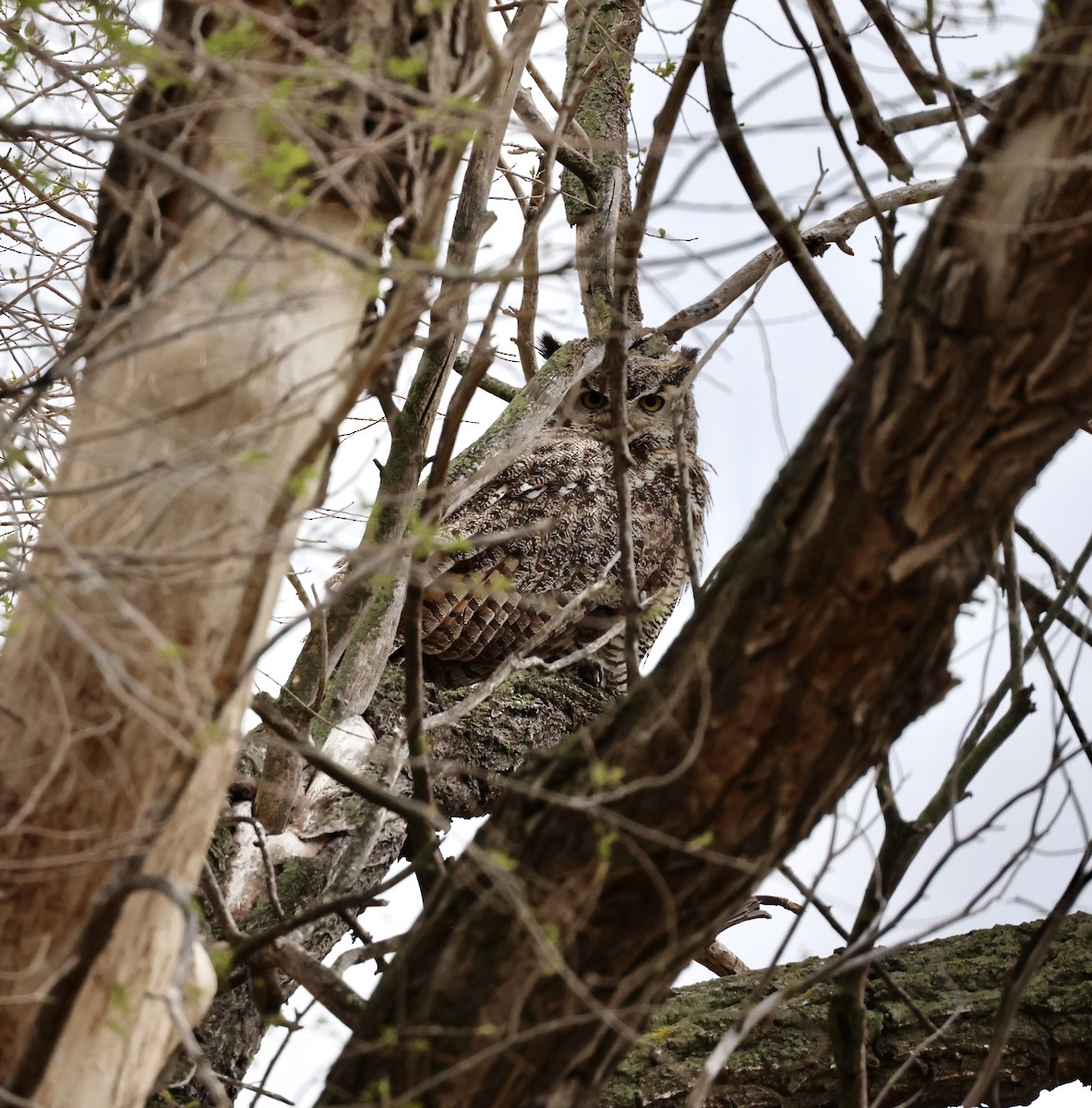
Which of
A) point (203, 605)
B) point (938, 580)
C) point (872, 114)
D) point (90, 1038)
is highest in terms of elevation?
point (872, 114)

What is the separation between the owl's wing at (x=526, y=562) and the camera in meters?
4.09

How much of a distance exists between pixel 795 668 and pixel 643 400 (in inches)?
158

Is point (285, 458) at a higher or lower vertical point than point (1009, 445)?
higher

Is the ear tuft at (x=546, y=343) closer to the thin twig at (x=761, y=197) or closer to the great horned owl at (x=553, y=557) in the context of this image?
the great horned owl at (x=553, y=557)

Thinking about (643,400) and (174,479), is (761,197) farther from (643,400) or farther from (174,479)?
(643,400)

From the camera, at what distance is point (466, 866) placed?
5.52 feet

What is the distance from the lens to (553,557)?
428cm

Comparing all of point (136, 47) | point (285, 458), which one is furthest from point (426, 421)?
point (136, 47)

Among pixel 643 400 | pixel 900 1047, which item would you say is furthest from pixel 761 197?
pixel 643 400

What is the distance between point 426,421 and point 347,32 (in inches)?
69.9

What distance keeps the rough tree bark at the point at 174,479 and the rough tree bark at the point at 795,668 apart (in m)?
0.37

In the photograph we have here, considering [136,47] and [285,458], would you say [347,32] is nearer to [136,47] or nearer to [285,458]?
[136,47]

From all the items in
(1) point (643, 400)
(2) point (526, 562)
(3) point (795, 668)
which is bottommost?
(3) point (795, 668)

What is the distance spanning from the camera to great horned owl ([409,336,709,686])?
4102 millimetres
